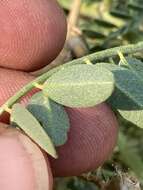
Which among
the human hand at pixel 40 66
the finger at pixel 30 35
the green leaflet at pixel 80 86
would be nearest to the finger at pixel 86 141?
the human hand at pixel 40 66

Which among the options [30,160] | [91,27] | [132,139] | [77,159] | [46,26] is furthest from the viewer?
[91,27]

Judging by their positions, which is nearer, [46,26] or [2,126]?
[2,126]

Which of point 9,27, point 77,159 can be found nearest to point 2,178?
point 77,159

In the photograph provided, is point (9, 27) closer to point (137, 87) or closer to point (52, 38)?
point (52, 38)

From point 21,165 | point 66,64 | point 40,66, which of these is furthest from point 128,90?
point 40,66

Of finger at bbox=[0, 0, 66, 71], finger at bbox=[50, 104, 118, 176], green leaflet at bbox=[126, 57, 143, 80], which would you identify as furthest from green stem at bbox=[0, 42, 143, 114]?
finger at bbox=[0, 0, 66, 71]

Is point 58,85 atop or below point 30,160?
atop

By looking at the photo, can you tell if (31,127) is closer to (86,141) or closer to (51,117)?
(51,117)

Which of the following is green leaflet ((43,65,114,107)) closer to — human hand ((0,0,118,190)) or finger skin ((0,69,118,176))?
human hand ((0,0,118,190))
